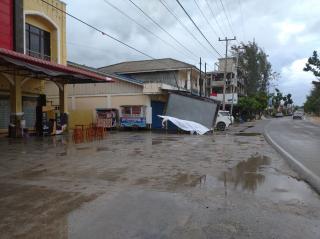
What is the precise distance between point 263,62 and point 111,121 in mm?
61335

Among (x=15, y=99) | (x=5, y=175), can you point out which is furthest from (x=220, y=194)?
(x=15, y=99)

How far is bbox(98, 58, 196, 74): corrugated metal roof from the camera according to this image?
4138 cm

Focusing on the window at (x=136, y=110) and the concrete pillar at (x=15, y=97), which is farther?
the window at (x=136, y=110)

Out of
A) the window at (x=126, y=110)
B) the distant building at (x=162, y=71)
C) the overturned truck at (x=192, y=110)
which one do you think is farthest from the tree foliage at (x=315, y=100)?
the window at (x=126, y=110)

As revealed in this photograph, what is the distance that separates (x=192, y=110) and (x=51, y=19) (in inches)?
496

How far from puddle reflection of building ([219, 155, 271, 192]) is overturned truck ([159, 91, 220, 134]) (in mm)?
15622

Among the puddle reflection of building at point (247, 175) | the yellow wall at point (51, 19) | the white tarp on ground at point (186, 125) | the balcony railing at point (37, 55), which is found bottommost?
the puddle reflection of building at point (247, 175)

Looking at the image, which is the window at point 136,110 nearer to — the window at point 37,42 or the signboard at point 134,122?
the signboard at point 134,122

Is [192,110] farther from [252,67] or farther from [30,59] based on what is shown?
[252,67]

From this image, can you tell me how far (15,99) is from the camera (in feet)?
→ 73.3

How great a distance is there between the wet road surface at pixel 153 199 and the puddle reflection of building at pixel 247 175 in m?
0.02

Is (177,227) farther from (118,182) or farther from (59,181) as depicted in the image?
(59,181)

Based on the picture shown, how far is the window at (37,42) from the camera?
24.4 m

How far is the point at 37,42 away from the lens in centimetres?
2550
